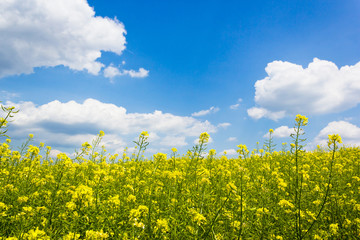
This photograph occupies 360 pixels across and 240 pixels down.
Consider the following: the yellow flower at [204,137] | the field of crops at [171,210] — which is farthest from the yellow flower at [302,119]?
the yellow flower at [204,137]

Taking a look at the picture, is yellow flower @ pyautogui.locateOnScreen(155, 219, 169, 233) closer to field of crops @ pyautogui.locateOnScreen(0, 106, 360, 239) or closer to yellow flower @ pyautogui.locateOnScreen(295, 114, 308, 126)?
field of crops @ pyautogui.locateOnScreen(0, 106, 360, 239)

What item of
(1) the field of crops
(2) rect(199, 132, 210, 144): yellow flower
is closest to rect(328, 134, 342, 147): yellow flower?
(1) the field of crops

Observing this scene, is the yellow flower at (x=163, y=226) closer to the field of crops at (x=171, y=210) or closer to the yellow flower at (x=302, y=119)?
the field of crops at (x=171, y=210)

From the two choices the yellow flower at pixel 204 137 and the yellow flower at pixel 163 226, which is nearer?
the yellow flower at pixel 163 226

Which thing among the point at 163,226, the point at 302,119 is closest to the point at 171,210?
the point at 163,226

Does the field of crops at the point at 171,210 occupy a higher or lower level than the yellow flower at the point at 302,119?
lower

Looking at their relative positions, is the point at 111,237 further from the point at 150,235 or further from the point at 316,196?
the point at 316,196

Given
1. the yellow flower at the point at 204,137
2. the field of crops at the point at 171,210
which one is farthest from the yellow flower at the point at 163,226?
the yellow flower at the point at 204,137

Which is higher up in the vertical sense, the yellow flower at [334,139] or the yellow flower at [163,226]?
the yellow flower at [334,139]

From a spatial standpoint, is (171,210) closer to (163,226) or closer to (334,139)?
(163,226)

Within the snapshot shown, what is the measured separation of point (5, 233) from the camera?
140 inches

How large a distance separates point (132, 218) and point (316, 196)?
4814 millimetres

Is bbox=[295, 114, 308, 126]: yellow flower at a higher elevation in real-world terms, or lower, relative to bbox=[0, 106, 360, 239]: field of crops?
higher

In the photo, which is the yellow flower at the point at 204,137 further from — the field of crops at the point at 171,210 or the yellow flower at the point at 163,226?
the yellow flower at the point at 163,226
